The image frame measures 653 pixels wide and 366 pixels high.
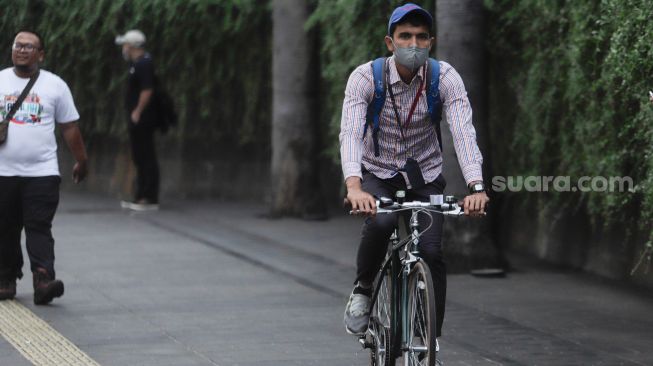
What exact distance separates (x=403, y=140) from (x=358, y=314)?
88 centimetres

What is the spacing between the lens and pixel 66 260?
11.4 m

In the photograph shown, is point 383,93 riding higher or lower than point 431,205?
higher

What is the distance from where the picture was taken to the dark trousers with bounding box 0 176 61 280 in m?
9.38

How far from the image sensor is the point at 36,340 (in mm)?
8062

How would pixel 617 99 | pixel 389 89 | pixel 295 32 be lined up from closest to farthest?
pixel 389 89 → pixel 617 99 → pixel 295 32

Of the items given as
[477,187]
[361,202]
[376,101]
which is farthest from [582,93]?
[361,202]

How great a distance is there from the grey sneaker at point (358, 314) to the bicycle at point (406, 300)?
0.04 metres

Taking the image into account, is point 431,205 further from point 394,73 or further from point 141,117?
point 141,117

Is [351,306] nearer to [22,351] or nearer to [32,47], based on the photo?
[22,351]

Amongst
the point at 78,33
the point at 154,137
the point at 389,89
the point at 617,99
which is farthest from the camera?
the point at 154,137

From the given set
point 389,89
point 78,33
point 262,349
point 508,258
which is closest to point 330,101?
point 508,258

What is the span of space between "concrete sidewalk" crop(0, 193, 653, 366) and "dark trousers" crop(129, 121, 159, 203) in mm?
1349

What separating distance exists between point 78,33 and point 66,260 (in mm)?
4387

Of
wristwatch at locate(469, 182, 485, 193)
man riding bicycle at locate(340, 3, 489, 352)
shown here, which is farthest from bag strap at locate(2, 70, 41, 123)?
wristwatch at locate(469, 182, 485, 193)
